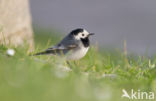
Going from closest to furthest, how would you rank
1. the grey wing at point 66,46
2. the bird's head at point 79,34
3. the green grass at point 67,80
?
the green grass at point 67,80, the grey wing at point 66,46, the bird's head at point 79,34

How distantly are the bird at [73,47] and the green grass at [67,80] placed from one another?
0.78 feet

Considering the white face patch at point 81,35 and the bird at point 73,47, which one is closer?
the bird at point 73,47

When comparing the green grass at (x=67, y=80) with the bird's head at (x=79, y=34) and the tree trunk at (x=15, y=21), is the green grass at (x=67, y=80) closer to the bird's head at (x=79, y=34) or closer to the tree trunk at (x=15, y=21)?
the bird's head at (x=79, y=34)

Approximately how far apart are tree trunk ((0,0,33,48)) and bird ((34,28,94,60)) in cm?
198

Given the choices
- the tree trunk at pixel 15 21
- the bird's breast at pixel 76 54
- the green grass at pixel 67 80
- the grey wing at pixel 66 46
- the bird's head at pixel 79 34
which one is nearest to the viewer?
the green grass at pixel 67 80

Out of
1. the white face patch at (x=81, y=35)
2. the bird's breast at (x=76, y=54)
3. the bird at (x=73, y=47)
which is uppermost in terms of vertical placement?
the white face patch at (x=81, y=35)

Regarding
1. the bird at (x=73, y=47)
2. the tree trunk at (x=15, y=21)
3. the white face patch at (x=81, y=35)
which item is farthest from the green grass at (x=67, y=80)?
the tree trunk at (x=15, y=21)

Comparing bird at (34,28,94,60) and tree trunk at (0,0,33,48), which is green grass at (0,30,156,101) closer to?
bird at (34,28,94,60)

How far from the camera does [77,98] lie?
455 centimetres

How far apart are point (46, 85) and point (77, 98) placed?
1.15ft

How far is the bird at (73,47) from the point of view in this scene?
714 centimetres

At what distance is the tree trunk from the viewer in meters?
9.38

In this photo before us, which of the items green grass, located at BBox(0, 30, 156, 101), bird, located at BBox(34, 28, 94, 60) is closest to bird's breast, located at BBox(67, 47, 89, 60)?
bird, located at BBox(34, 28, 94, 60)

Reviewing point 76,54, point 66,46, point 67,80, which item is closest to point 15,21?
point 66,46
